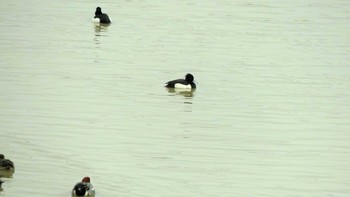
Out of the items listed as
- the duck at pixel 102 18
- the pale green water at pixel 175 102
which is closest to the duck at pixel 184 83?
the pale green water at pixel 175 102

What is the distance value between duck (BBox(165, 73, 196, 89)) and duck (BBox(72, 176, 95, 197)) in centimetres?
1131

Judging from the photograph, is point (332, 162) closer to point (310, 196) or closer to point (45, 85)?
point (310, 196)

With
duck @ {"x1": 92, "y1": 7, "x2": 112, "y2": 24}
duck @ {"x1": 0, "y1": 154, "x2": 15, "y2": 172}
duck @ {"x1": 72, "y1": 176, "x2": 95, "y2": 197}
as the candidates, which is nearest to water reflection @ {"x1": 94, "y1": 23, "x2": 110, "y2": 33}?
duck @ {"x1": 92, "y1": 7, "x2": 112, "y2": 24}

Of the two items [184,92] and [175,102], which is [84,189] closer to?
[175,102]

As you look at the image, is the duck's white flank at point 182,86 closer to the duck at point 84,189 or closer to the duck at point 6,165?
the duck at point 6,165

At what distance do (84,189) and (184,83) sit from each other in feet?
39.5

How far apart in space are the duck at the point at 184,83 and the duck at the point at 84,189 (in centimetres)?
1131

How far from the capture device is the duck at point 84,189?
19.1m

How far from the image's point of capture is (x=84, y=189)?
63.0 ft

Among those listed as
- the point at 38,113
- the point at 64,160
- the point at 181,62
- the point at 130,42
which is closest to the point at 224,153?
the point at 64,160

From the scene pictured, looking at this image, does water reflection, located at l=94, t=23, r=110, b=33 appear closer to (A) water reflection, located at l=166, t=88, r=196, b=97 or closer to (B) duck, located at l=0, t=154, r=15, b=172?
(A) water reflection, located at l=166, t=88, r=196, b=97

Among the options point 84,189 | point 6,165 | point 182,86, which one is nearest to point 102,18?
point 182,86

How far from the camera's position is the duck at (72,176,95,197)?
19122 millimetres

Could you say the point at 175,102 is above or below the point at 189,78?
below
